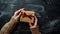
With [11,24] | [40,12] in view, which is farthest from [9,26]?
[40,12]

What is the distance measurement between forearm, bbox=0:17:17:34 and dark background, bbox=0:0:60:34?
0.04 metres

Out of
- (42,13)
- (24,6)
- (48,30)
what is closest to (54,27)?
(48,30)

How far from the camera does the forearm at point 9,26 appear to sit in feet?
4.32

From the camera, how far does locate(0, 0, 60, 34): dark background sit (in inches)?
51.8

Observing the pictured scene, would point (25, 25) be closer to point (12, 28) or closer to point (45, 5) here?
point (12, 28)

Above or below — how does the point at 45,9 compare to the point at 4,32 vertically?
above

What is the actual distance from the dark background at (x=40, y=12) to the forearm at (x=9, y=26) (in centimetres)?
4

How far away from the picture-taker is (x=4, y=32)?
1.32 meters

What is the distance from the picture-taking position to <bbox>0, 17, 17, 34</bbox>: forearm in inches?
51.8

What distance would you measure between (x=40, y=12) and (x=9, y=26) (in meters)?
0.30

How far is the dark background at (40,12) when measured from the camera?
132 cm

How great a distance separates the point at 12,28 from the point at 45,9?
13.4 inches

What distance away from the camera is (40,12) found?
1.33 m

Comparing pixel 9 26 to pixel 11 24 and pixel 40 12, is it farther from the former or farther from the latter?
pixel 40 12
